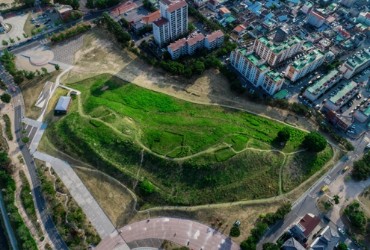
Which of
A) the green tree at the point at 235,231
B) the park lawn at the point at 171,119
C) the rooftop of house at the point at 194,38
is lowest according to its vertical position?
the green tree at the point at 235,231

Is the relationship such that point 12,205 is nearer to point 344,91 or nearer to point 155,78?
point 155,78

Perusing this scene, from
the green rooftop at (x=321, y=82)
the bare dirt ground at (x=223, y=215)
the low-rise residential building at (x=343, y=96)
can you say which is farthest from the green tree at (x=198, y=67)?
the bare dirt ground at (x=223, y=215)

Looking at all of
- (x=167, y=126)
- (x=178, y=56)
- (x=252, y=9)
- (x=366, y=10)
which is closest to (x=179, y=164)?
(x=167, y=126)

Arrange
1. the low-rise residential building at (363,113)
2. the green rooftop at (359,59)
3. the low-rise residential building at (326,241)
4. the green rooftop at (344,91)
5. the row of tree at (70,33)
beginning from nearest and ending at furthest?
1. the low-rise residential building at (326,241)
2. the low-rise residential building at (363,113)
3. the green rooftop at (344,91)
4. the green rooftop at (359,59)
5. the row of tree at (70,33)

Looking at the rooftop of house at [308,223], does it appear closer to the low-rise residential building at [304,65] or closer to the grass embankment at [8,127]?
the low-rise residential building at [304,65]

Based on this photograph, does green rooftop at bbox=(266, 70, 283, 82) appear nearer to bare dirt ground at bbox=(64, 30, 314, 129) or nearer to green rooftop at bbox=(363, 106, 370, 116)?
bare dirt ground at bbox=(64, 30, 314, 129)

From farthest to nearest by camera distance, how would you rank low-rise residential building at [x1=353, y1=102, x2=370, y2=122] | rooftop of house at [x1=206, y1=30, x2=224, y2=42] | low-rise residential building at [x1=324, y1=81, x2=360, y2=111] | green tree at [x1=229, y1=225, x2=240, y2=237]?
rooftop of house at [x1=206, y1=30, x2=224, y2=42] → low-rise residential building at [x1=324, y1=81, x2=360, y2=111] → low-rise residential building at [x1=353, y1=102, x2=370, y2=122] → green tree at [x1=229, y1=225, x2=240, y2=237]

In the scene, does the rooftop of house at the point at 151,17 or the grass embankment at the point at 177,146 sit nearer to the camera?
the grass embankment at the point at 177,146

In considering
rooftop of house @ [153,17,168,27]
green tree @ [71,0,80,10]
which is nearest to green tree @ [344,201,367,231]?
rooftop of house @ [153,17,168,27]
